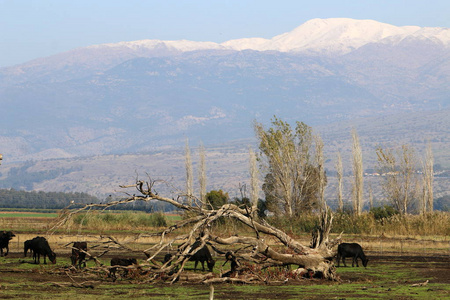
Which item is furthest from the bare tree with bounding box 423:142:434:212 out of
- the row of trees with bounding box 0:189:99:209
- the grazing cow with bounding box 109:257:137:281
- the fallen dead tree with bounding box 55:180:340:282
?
the row of trees with bounding box 0:189:99:209

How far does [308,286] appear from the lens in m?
25.1

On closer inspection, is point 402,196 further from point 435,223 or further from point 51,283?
point 51,283

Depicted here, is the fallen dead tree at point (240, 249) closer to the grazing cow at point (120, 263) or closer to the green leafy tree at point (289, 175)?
the grazing cow at point (120, 263)

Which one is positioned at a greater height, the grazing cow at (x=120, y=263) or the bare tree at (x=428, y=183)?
the bare tree at (x=428, y=183)

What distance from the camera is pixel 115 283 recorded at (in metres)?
25.6

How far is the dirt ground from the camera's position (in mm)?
22406

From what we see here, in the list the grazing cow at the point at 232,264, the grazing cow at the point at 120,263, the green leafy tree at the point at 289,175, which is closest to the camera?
the grazing cow at the point at 232,264

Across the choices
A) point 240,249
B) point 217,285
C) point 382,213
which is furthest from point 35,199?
point 217,285

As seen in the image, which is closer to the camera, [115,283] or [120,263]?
[115,283]

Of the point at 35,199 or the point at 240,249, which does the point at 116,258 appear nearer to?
the point at 240,249

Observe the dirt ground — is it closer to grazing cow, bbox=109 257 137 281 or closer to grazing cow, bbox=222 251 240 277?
grazing cow, bbox=109 257 137 281

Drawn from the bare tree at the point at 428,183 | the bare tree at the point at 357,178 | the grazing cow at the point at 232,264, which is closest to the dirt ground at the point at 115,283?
the grazing cow at the point at 232,264

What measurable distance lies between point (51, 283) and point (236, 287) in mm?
5707

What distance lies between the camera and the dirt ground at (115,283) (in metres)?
22.4
